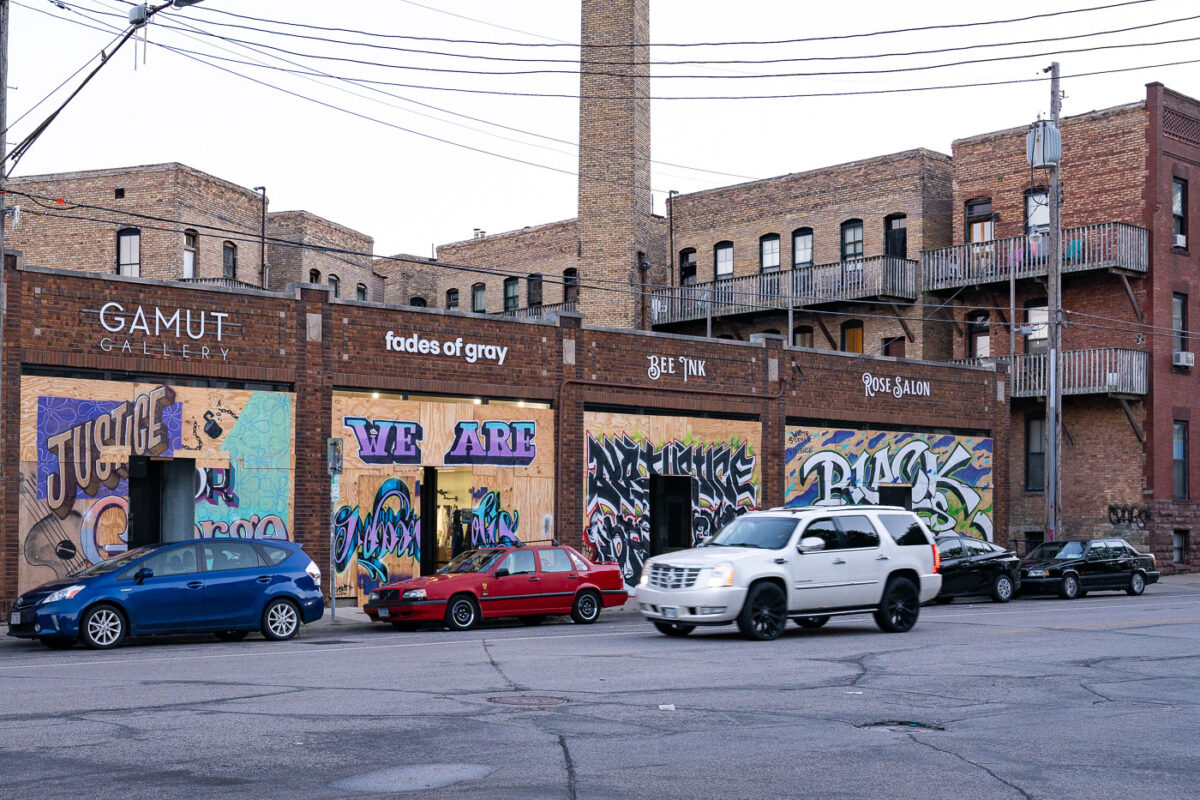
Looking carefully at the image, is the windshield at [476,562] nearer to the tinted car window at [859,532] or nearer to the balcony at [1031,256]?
the tinted car window at [859,532]

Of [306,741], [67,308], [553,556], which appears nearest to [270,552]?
[553,556]

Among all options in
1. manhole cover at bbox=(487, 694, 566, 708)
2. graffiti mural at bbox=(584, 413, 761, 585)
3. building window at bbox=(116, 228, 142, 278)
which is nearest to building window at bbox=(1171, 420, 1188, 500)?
graffiti mural at bbox=(584, 413, 761, 585)

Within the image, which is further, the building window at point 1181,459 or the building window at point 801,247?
the building window at point 801,247

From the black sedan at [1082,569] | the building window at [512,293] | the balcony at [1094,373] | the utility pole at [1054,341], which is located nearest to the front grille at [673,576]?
the black sedan at [1082,569]

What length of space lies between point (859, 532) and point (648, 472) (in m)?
11.3

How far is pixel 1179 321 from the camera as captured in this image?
4006 cm

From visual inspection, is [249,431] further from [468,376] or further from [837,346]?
[837,346]

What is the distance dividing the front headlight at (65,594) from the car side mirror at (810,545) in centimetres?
952

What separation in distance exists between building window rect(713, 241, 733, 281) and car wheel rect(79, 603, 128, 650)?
3245 centimetres

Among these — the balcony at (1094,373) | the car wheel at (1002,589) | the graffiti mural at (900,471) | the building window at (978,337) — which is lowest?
the car wheel at (1002,589)

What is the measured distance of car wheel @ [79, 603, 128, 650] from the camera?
17.6 metres

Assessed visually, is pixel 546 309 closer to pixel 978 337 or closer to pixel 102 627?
pixel 978 337

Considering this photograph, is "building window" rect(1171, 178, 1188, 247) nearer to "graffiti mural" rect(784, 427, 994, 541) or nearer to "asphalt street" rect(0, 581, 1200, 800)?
"graffiti mural" rect(784, 427, 994, 541)

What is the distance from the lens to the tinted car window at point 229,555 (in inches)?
739
